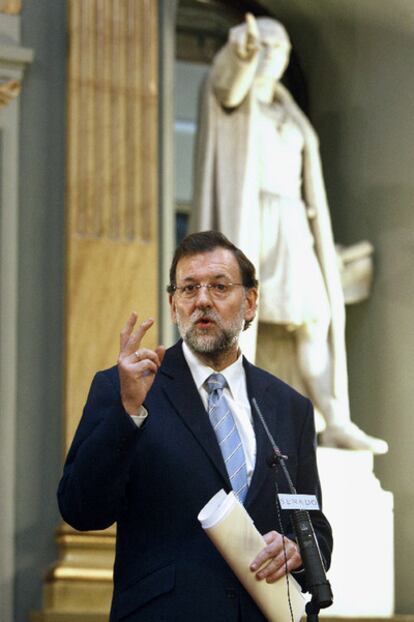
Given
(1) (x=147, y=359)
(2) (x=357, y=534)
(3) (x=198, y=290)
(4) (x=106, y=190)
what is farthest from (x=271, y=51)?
(1) (x=147, y=359)

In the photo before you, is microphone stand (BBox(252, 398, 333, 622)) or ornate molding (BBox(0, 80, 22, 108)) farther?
ornate molding (BBox(0, 80, 22, 108))

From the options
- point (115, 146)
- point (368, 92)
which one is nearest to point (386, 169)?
point (368, 92)

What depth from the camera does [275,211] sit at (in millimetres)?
6250

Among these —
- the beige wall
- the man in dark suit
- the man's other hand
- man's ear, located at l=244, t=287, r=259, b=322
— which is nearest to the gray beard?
the man in dark suit

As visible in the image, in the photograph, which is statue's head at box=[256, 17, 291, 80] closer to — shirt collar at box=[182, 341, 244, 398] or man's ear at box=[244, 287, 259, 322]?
man's ear at box=[244, 287, 259, 322]

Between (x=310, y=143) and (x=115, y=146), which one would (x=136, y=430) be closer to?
(x=115, y=146)

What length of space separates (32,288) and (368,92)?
2.36 meters

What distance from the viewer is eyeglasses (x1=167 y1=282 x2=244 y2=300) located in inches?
115

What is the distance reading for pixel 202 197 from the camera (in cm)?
616

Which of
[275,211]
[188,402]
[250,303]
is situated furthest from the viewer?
[275,211]

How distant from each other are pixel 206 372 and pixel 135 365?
450 mm

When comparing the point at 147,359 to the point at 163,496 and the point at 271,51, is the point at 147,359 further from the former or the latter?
the point at 271,51

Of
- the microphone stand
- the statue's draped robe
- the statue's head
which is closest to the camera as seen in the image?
the microphone stand

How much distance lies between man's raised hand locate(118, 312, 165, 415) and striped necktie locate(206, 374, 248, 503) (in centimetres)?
32
